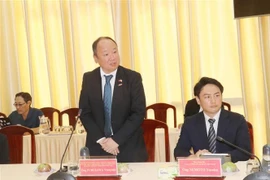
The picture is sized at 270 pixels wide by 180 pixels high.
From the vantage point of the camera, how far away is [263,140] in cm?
685

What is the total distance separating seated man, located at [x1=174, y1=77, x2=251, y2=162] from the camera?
3.44 meters

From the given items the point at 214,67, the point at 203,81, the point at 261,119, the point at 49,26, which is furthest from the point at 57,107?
the point at 203,81

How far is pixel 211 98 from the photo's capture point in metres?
3.44

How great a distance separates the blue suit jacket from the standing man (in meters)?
0.31

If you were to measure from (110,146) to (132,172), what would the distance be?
442mm

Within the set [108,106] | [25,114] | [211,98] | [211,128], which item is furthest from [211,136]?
[25,114]

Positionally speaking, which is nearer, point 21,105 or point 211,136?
point 211,136

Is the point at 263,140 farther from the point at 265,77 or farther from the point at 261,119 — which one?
the point at 265,77

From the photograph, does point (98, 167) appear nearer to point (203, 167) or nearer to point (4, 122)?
point (203, 167)

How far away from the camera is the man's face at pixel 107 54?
141 inches

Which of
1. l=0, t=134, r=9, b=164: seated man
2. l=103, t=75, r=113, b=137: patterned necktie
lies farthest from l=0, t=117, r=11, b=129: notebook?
l=103, t=75, r=113, b=137: patterned necktie

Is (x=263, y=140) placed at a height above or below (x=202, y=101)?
below

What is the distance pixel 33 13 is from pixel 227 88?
2775 mm

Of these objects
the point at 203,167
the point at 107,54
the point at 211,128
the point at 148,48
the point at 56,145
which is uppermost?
the point at 148,48
